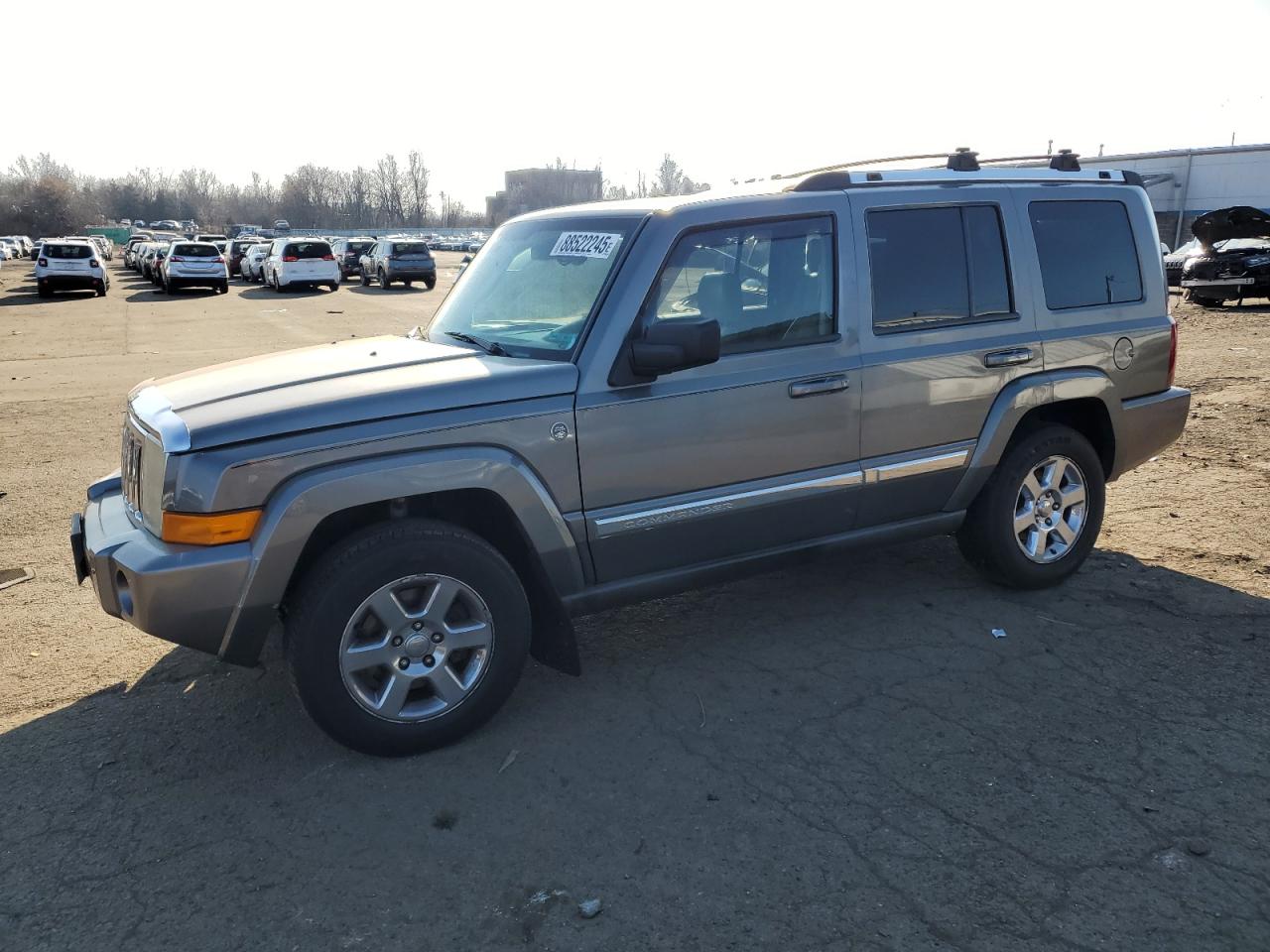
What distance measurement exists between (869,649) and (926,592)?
0.80 metres

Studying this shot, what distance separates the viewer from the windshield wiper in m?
4.12

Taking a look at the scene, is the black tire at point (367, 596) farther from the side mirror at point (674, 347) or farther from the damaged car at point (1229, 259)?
the damaged car at point (1229, 259)

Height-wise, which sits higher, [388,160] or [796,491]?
[388,160]

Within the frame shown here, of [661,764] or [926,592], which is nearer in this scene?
[661,764]

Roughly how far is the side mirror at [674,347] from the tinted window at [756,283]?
0.74 feet

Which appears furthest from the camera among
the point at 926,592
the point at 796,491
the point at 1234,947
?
the point at 926,592

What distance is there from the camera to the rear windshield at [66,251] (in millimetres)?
30812

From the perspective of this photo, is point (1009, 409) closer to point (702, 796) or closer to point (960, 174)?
point (960, 174)

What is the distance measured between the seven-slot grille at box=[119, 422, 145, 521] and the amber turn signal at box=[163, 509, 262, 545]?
46cm

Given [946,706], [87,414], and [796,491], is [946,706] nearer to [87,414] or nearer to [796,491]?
[796,491]

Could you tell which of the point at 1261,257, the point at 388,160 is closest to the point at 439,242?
the point at 388,160

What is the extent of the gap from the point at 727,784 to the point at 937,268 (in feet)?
8.30

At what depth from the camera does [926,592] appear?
5141 millimetres

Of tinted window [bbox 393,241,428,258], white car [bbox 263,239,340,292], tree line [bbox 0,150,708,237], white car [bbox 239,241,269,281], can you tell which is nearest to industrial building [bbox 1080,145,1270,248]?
tinted window [bbox 393,241,428,258]
